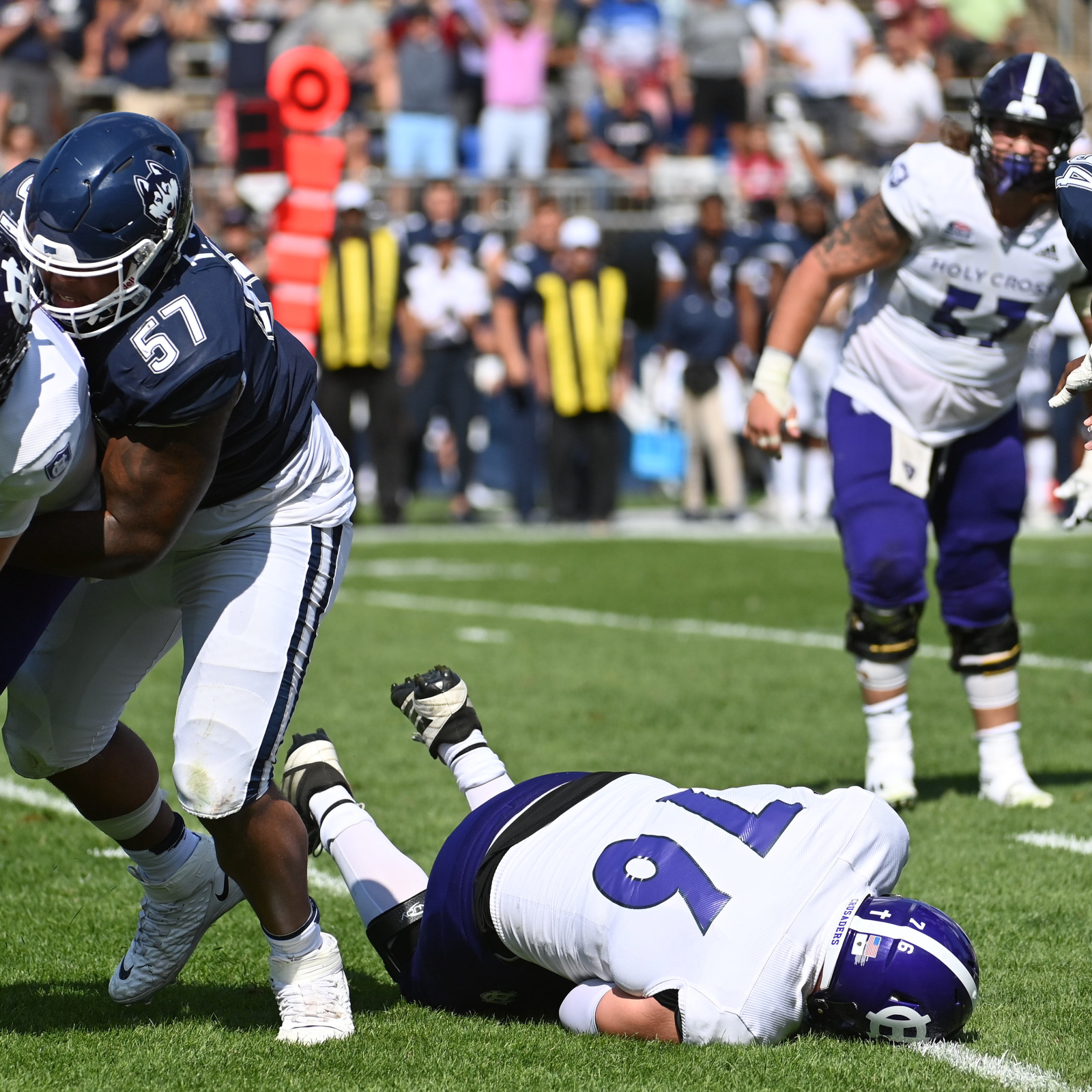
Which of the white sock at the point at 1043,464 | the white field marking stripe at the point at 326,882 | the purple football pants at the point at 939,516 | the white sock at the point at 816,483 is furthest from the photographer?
the white sock at the point at 1043,464

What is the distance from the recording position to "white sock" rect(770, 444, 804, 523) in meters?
13.9

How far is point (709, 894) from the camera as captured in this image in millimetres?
3049

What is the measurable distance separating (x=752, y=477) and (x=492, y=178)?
150 inches

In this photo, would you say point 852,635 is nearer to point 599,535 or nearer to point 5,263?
point 5,263

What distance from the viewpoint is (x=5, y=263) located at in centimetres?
285

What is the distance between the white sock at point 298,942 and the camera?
332cm

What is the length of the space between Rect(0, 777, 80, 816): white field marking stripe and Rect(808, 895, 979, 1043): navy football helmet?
284 cm

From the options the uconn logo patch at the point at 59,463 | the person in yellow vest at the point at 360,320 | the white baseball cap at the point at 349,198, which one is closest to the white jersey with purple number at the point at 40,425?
the uconn logo patch at the point at 59,463

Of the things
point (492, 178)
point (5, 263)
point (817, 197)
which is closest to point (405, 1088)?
point (5, 263)

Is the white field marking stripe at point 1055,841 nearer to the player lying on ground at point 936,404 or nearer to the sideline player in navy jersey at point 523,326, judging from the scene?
the player lying on ground at point 936,404

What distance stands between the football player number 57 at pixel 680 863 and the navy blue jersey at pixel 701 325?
426 inches

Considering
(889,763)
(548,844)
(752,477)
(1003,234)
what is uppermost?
(1003,234)

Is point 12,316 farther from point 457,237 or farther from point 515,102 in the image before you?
point 515,102

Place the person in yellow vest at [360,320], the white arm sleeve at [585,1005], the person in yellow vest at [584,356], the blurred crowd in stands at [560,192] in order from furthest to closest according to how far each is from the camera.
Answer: the blurred crowd in stands at [560,192] < the person in yellow vest at [584,356] < the person in yellow vest at [360,320] < the white arm sleeve at [585,1005]
